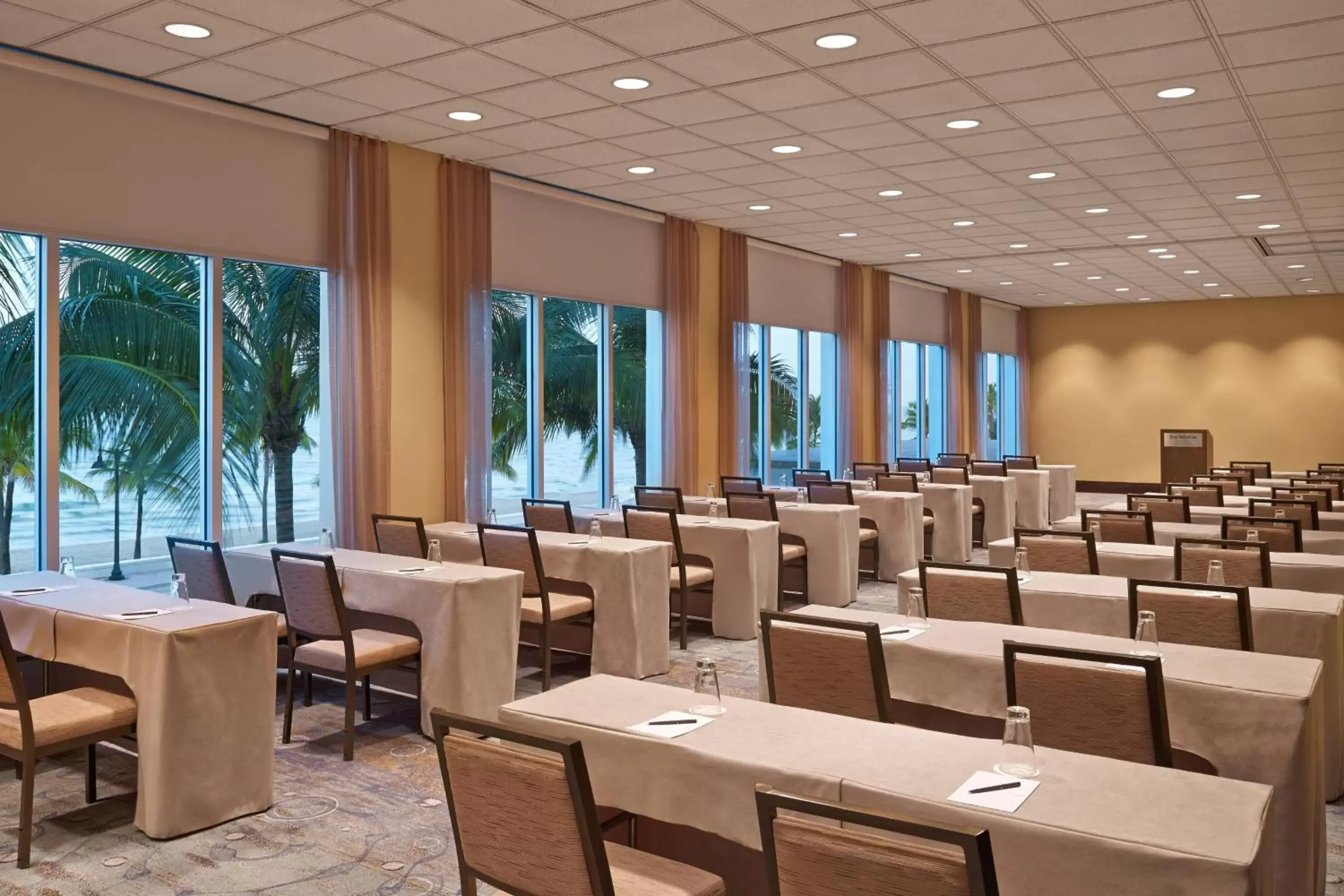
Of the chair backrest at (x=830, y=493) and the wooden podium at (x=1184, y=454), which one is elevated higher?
the wooden podium at (x=1184, y=454)

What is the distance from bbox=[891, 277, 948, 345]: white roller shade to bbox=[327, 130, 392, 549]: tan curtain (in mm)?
10324

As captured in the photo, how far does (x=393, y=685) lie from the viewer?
20.3ft

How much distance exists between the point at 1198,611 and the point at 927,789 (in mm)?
2336

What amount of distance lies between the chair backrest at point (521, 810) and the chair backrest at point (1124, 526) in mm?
5353

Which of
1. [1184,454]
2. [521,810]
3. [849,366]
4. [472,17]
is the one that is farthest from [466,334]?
[1184,454]

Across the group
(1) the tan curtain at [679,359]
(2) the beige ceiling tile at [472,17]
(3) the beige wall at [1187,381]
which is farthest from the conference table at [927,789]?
(3) the beige wall at [1187,381]

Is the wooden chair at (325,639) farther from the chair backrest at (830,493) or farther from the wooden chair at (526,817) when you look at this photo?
the chair backrest at (830,493)

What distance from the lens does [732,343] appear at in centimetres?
1235

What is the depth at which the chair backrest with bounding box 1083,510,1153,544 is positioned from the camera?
6988mm

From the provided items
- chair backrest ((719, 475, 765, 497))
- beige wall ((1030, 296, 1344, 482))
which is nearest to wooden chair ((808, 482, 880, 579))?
chair backrest ((719, 475, 765, 497))

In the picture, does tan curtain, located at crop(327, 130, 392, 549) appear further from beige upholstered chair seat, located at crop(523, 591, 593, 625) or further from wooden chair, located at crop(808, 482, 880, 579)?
wooden chair, located at crop(808, 482, 880, 579)

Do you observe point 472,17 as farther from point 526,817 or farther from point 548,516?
point 526,817

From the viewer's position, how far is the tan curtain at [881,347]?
16.0 meters

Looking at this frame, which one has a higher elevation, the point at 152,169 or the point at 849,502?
the point at 152,169
